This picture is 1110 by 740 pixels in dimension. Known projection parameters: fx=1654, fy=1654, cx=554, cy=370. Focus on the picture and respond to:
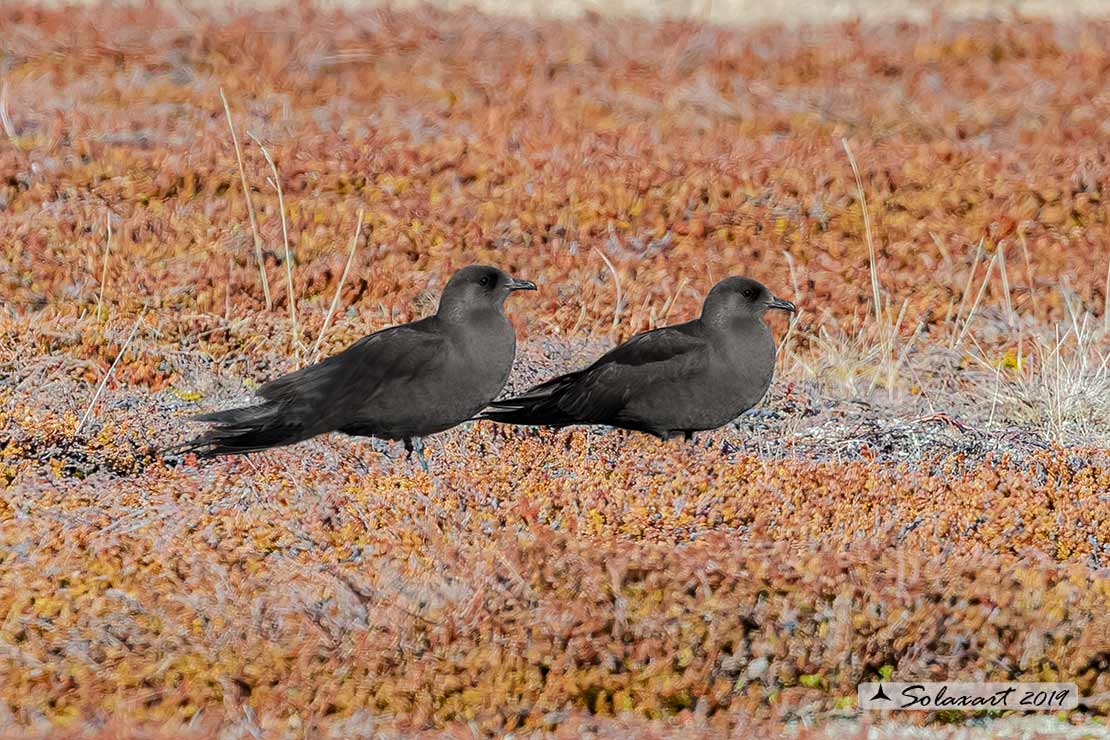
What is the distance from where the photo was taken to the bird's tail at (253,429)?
566 cm

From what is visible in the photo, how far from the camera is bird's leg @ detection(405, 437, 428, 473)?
6.01 m

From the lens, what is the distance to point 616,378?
605 centimetres

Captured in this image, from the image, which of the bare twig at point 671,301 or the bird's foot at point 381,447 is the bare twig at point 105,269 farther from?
the bare twig at point 671,301

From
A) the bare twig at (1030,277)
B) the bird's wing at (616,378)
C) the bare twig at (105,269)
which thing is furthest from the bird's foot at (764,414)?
the bare twig at (105,269)

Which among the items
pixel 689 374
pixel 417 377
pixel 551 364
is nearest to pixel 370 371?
pixel 417 377

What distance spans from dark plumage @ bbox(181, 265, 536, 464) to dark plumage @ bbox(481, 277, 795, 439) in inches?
22.6

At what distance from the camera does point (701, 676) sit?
5.04 metres

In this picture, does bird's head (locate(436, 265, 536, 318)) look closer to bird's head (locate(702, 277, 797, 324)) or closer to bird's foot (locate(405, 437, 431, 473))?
bird's foot (locate(405, 437, 431, 473))

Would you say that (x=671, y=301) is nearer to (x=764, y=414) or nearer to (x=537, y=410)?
(x=764, y=414)

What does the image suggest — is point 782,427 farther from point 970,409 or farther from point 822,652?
point 822,652

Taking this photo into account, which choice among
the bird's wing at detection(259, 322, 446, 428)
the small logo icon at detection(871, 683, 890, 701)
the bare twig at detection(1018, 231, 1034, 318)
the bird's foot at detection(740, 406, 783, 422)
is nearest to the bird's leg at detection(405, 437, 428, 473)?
the bird's wing at detection(259, 322, 446, 428)

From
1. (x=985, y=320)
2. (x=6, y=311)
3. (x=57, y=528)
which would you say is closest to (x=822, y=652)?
(x=57, y=528)

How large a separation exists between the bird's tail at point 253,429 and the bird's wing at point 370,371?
66 mm

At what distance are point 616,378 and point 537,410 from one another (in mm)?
371
